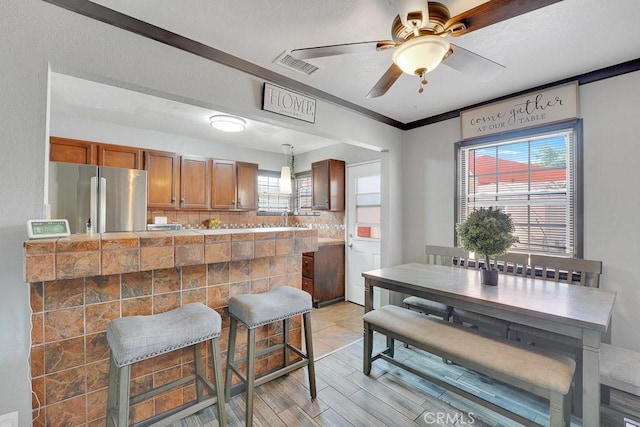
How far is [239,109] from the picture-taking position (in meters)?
2.14

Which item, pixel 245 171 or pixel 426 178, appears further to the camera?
pixel 245 171

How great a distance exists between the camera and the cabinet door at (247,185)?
15.3ft

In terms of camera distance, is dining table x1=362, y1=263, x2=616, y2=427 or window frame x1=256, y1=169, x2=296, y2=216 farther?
window frame x1=256, y1=169, x2=296, y2=216

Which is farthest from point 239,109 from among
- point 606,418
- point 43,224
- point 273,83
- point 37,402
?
point 606,418

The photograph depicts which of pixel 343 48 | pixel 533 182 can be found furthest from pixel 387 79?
pixel 533 182

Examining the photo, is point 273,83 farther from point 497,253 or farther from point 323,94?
point 497,253

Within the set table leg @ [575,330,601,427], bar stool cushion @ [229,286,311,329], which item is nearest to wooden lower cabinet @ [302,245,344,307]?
bar stool cushion @ [229,286,311,329]

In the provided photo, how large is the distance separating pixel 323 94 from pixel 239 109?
926mm

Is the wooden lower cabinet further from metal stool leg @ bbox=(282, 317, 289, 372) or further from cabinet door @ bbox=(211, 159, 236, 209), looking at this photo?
metal stool leg @ bbox=(282, 317, 289, 372)

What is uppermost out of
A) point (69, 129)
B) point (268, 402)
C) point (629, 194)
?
point (69, 129)

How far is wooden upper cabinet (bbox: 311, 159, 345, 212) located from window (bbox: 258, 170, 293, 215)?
1.21 m

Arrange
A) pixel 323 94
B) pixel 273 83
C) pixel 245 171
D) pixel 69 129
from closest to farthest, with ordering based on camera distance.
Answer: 1. pixel 273 83
2. pixel 323 94
3. pixel 69 129
4. pixel 245 171

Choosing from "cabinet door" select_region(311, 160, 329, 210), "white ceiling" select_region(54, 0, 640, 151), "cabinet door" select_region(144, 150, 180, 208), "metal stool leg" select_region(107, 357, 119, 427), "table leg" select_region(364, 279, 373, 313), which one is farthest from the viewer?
"cabinet door" select_region(311, 160, 329, 210)

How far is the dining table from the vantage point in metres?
1.38
